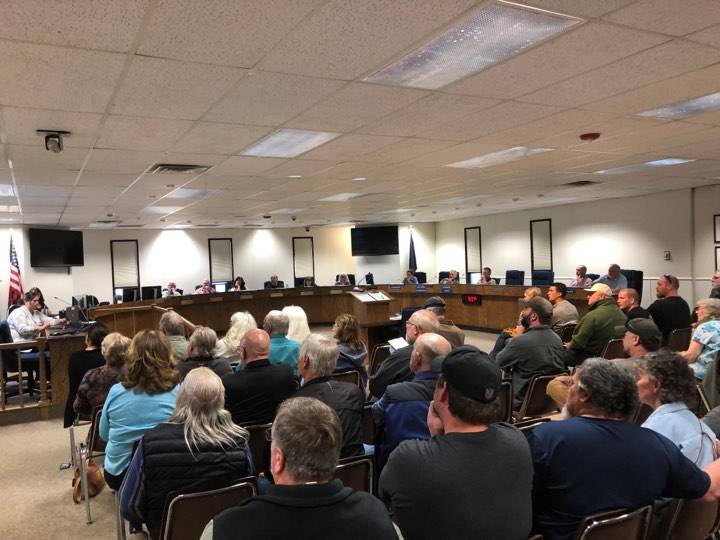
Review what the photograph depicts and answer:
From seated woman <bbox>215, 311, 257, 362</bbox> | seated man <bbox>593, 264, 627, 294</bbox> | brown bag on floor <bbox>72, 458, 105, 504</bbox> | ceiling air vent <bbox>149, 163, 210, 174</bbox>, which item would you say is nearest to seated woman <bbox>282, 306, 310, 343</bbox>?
seated woman <bbox>215, 311, 257, 362</bbox>

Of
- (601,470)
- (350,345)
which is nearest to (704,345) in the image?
(350,345)

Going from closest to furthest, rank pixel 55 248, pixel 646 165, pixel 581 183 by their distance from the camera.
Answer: pixel 646 165 → pixel 581 183 → pixel 55 248

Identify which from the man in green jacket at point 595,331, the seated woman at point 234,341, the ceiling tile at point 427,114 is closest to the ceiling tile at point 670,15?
the ceiling tile at point 427,114

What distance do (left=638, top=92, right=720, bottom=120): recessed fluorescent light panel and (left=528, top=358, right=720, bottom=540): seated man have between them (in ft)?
10.7

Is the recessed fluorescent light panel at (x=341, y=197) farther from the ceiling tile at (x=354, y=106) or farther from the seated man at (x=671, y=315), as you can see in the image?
the seated man at (x=671, y=315)

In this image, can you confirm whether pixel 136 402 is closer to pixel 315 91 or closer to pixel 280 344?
pixel 280 344

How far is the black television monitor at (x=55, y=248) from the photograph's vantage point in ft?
38.5

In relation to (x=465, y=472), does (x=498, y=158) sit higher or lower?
higher

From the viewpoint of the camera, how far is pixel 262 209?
10.8 metres

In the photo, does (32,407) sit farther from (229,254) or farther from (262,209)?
(229,254)

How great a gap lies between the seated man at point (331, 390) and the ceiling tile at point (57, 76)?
1.87 metres

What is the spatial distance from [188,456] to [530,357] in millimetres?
2675

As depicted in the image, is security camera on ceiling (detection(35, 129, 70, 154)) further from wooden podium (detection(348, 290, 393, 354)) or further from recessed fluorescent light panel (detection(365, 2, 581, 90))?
wooden podium (detection(348, 290, 393, 354))

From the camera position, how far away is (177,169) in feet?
19.2
